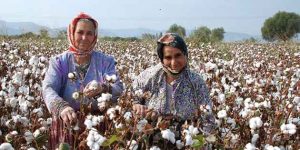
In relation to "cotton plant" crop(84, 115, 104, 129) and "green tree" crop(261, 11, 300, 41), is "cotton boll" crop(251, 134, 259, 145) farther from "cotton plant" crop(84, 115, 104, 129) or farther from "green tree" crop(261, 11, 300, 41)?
"green tree" crop(261, 11, 300, 41)

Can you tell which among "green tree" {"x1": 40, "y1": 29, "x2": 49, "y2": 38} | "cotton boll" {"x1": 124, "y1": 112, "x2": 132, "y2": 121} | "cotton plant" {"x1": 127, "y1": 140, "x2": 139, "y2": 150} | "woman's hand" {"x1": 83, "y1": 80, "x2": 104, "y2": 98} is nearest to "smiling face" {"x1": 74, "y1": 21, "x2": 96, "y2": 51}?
"woman's hand" {"x1": 83, "y1": 80, "x2": 104, "y2": 98}

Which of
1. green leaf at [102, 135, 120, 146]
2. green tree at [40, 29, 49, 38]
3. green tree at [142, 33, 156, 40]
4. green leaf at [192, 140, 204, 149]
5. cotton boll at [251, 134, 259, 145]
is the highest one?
green leaf at [102, 135, 120, 146]

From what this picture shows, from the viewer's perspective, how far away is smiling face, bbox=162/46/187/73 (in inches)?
105

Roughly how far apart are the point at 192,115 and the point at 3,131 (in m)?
0.92

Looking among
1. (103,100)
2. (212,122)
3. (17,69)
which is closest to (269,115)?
(212,122)

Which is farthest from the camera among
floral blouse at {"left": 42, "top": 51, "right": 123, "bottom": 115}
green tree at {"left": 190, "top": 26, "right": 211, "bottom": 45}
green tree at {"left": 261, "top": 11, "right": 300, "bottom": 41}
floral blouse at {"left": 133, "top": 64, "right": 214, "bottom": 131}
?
green tree at {"left": 261, "top": 11, "right": 300, "bottom": 41}

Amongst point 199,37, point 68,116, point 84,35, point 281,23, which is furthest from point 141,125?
point 281,23

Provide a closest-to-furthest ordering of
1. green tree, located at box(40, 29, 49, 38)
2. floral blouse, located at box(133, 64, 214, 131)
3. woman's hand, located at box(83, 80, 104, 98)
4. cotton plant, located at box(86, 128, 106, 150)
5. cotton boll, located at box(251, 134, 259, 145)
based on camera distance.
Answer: cotton plant, located at box(86, 128, 106, 150) → woman's hand, located at box(83, 80, 104, 98) → cotton boll, located at box(251, 134, 259, 145) → floral blouse, located at box(133, 64, 214, 131) → green tree, located at box(40, 29, 49, 38)

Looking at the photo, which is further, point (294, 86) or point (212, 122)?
point (294, 86)

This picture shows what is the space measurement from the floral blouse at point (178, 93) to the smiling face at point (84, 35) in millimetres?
343

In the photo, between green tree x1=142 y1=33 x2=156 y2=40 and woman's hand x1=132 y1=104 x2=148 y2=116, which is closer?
woman's hand x1=132 y1=104 x2=148 y2=116

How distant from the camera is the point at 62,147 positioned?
1.84m

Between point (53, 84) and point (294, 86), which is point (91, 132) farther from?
point (294, 86)

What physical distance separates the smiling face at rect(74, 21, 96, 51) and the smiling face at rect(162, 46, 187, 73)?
37 cm
